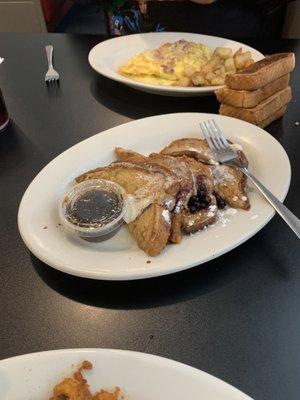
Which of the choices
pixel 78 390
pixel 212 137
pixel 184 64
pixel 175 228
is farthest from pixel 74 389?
pixel 184 64

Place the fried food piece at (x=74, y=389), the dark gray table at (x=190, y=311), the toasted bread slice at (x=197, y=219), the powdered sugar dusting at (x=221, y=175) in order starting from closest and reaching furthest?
the fried food piece at (x=74, y=389)
the dark gray table at (x=190, y=311)
the toasted bread slice at (x=197, y=219)
the powdered sugar dusting at (x=221, y=175)

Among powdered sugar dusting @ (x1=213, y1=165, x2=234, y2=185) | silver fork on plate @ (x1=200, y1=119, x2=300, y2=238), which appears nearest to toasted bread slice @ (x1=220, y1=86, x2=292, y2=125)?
silver fork on plate @ (x1=200, y1=119, x2=300, y2=238)

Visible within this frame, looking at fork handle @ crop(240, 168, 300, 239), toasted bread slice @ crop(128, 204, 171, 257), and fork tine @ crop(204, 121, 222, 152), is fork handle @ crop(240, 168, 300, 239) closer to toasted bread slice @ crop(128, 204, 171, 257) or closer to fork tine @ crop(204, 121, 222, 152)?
fork tine @ crop(204, 121, 222, 152)

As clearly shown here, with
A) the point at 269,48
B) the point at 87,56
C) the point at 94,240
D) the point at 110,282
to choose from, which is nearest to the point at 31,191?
the point at 94,240

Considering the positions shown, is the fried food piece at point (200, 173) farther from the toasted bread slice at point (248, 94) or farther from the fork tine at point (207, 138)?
the toasted bread slice at point (248, 94)

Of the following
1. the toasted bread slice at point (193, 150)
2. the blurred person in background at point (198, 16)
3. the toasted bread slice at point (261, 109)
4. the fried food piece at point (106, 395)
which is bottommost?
the blurred person in background at point (198, 16)

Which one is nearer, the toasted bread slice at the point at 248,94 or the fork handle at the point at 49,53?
the toasted bread slice at the point at 248,94

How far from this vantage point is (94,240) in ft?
3.94

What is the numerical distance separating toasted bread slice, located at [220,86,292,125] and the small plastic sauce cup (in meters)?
0.68

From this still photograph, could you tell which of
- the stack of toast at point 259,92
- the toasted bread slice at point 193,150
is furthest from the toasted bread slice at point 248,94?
the toasted bread slice at point 193,150

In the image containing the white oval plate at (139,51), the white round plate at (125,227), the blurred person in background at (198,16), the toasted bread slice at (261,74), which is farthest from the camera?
the blurred person in background at (198,16)

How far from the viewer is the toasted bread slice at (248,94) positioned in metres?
1.60

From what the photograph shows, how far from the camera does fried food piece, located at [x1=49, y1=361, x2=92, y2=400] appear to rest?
824 millimetres

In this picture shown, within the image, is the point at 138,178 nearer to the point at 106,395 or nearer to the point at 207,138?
the point at 207,138
